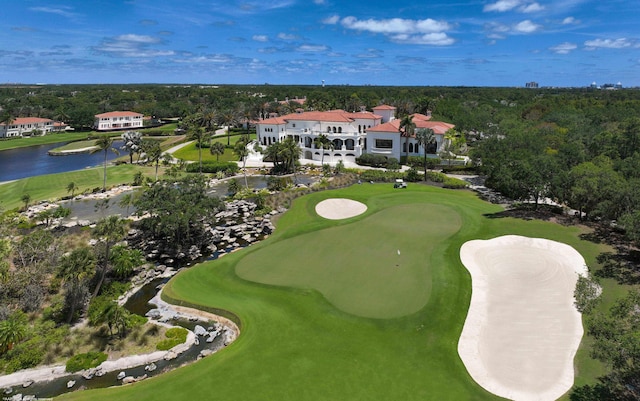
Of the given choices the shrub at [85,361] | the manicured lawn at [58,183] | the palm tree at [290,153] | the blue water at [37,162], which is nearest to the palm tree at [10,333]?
the shrub at [85,361]

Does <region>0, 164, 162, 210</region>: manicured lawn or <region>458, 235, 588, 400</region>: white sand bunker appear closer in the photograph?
<region>458, 235, 588, 400</region>: white sand bunker

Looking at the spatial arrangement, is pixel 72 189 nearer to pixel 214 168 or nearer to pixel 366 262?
pixel 214 168

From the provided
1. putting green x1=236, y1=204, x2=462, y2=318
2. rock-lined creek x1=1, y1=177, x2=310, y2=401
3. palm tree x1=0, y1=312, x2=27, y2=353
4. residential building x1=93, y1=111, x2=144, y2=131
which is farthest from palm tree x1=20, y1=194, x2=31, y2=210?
residential building x1=93, y1=111, x2=144, y2=131

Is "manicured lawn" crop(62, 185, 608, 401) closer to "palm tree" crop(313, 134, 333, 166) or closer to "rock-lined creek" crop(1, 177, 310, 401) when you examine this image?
"rock-lined creek" crop(1, 177, 310, 401)

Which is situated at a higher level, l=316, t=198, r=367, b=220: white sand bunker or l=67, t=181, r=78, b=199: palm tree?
l=67, t=181, r=78, b=199: palm tree

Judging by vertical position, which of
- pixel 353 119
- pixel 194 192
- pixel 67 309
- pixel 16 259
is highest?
pixel 353 119

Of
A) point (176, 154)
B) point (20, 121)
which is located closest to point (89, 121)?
point (20, 121)

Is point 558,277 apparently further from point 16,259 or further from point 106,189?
point 106,189
